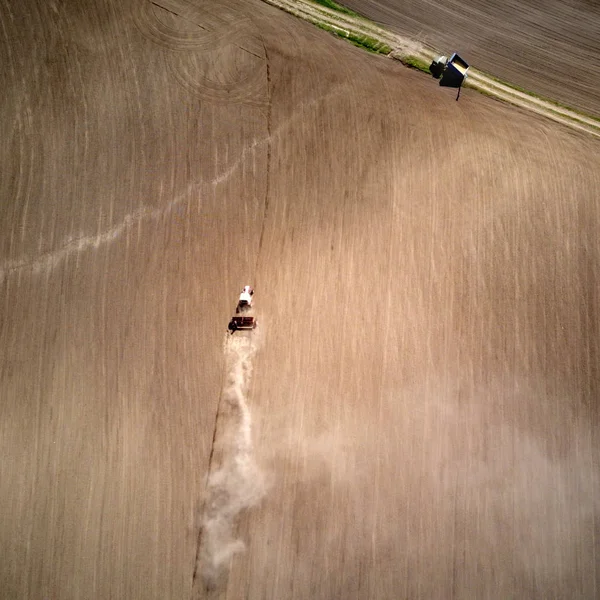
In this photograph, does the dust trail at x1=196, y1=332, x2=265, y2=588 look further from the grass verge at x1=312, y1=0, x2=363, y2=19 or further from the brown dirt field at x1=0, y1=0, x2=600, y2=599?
the grass verge at x1=312, y1=0, x2=363, y2=19

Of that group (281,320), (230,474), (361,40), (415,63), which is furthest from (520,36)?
(230,474)

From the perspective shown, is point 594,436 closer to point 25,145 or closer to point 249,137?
point 249,137

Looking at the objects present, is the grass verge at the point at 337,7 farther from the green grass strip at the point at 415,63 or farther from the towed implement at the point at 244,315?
the towed implement at the point at 244,315

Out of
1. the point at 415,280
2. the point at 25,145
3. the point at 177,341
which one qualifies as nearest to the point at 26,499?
the point at 177,341

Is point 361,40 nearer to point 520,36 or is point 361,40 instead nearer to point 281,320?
point 520,36

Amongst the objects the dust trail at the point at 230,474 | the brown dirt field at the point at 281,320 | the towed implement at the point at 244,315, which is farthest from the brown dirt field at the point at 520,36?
the dust trail at the point at 230,474

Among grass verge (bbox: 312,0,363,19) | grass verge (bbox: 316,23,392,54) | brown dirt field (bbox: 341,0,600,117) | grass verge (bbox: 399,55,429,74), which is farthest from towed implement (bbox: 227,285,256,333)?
brown dirt field (bbox: 341,0,600,117)
